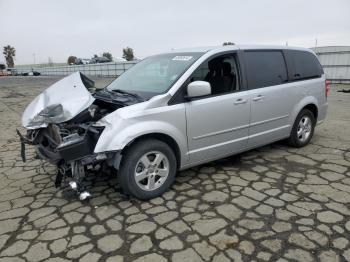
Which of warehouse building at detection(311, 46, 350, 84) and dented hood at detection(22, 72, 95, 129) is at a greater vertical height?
warehouse building at detection(311, 46, 350, 84)

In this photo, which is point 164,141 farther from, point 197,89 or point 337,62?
point 337,62

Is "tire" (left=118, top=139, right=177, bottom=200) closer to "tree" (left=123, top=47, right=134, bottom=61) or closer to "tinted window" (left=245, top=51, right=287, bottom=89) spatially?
"tinted window" (left=245, top=51, right=287, bottom=89)

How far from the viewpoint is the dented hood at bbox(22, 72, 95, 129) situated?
147 inches

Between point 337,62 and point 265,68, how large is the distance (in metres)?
15.3

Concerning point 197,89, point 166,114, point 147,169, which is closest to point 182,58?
point 197,89

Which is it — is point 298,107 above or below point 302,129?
above

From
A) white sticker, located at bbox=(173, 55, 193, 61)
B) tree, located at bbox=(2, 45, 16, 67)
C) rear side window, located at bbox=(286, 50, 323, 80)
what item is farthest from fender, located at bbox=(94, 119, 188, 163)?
tree, located at bbox=(2, 45, 16, 67)

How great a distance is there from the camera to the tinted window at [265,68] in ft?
15.9

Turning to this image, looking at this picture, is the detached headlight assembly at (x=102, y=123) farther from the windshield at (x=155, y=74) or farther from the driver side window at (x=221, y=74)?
the driver side window at (x=221, y=74)

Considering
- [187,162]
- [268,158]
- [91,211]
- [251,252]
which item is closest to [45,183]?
[91,211]

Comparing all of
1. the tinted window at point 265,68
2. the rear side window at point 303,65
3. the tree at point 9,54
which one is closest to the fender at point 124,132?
the tinted window at point 265,68

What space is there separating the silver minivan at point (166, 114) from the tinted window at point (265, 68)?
0.02 metres

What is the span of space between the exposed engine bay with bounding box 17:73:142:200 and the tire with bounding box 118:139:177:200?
0.23m

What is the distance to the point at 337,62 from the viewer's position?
59.5 ft
